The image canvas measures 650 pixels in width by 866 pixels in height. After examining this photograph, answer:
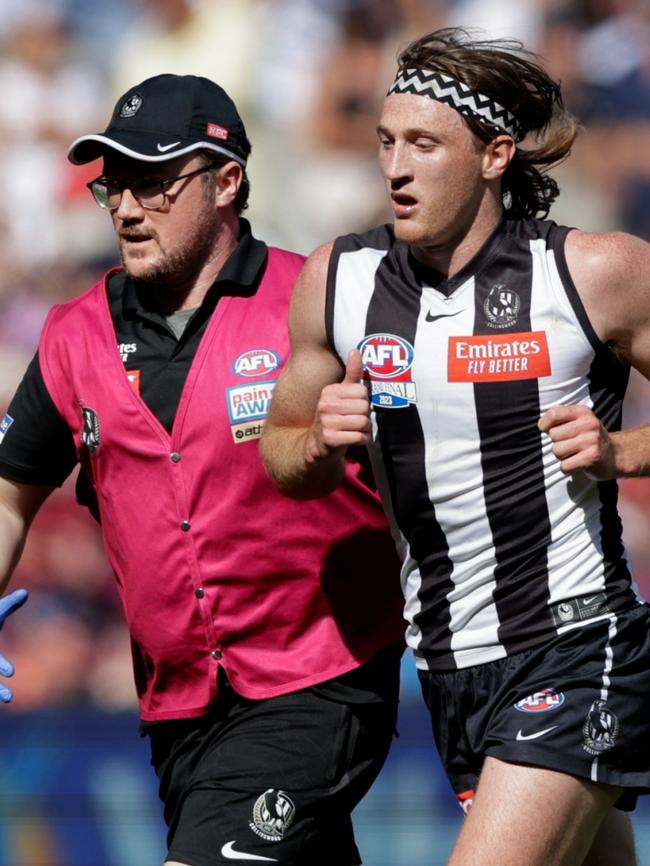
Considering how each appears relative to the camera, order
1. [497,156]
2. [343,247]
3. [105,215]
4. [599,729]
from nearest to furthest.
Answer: [599,729] → [497,156] → [343,247] → [105,215]

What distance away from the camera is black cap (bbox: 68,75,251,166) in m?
3.47

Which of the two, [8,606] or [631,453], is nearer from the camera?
[631,453]

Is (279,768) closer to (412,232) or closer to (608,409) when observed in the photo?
(608,409)

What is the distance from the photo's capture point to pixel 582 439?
2854 mm

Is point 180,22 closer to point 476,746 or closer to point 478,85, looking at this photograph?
point 478,85

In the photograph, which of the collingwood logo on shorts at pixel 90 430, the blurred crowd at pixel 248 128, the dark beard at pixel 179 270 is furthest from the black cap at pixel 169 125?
the blurred crowd at pixel 248 128

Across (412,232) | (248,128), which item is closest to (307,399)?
(412,232)

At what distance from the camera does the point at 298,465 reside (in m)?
3.13

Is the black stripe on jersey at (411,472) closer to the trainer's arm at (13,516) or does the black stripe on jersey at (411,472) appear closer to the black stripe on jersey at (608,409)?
the black stripe on jersey at (608,409)

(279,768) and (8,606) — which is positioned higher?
(8,606)

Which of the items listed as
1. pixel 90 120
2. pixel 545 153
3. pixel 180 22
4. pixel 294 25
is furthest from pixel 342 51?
pixel 545 153

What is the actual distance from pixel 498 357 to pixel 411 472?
304mm

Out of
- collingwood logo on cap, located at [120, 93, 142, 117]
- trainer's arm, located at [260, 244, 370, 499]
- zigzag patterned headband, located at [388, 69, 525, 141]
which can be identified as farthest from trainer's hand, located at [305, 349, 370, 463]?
collingwood logo on cap, located at [120, 93, 142, 117]

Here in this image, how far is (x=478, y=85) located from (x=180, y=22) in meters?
2.98
